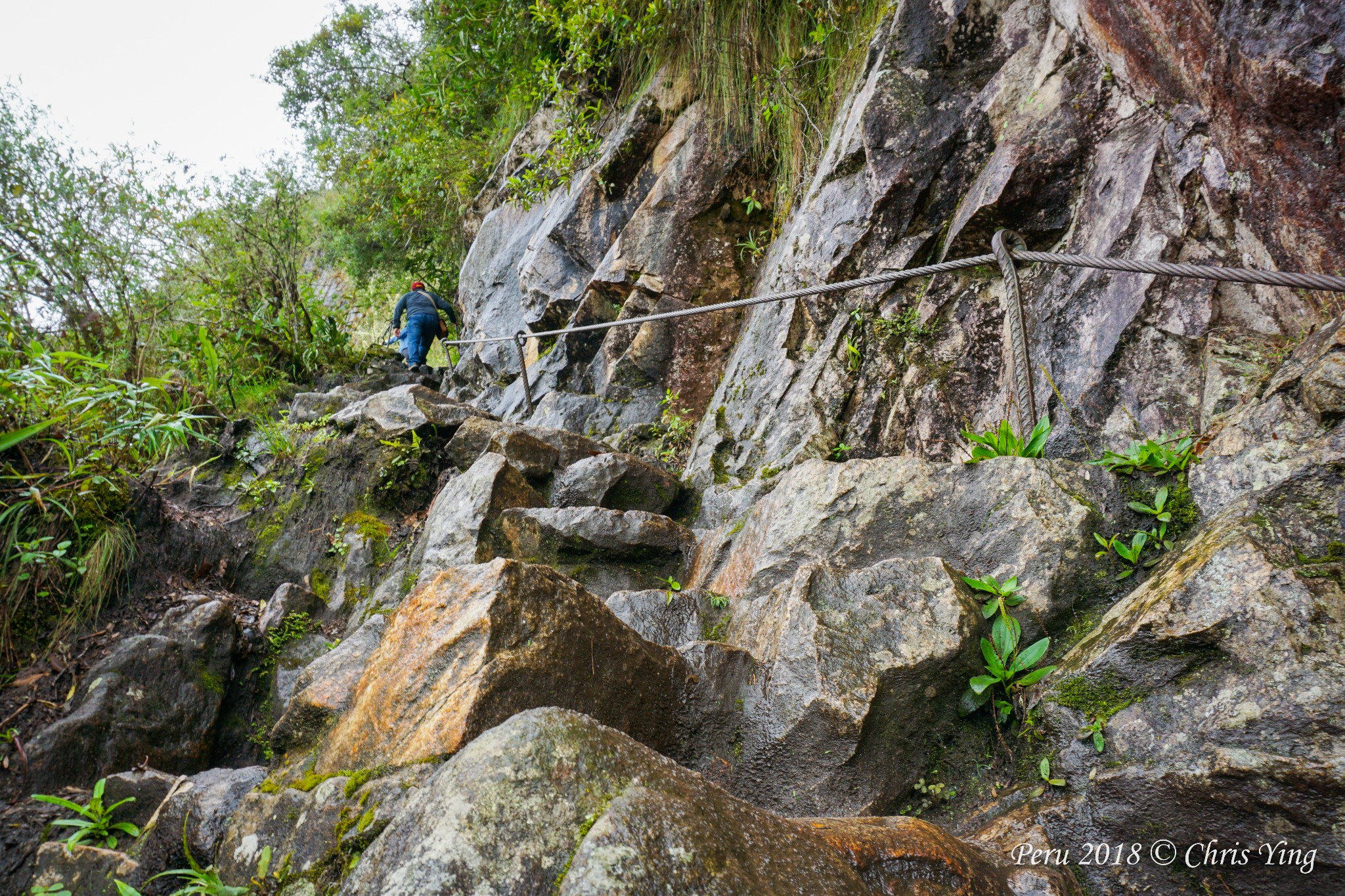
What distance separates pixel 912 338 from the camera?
13.3ft

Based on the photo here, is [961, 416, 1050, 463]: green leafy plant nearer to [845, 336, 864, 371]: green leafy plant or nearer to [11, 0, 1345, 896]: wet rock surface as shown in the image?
[11, 0, 1345, 896]: wet rock surface

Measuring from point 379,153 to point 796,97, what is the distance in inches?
319

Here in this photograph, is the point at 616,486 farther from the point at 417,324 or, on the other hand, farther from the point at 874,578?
the point at 417,324

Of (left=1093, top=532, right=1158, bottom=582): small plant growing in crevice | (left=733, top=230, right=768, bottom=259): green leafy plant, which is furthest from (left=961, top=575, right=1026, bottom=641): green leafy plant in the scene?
(left=733, top=230, right=768, bottom=259): green leafy plant

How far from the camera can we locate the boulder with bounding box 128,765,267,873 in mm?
2447

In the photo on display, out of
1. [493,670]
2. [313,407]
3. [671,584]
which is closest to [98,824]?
[493,670]

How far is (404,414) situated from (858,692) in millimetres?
4669

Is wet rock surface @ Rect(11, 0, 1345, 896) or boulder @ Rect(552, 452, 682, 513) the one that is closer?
wet rock surface @ Rect(11, 0, 1345, 896)

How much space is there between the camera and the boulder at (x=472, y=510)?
3.89 meters

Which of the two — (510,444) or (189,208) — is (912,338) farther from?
(189,208)

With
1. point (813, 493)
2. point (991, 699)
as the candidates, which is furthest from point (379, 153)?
point (991, 699)

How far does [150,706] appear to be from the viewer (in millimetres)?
3529

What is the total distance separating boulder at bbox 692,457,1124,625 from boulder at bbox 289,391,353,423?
4910mm

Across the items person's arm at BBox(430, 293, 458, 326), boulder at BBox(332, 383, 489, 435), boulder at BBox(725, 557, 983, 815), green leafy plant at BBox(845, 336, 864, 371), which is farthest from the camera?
person's arm at BBox(430, 293, 458, 326)
